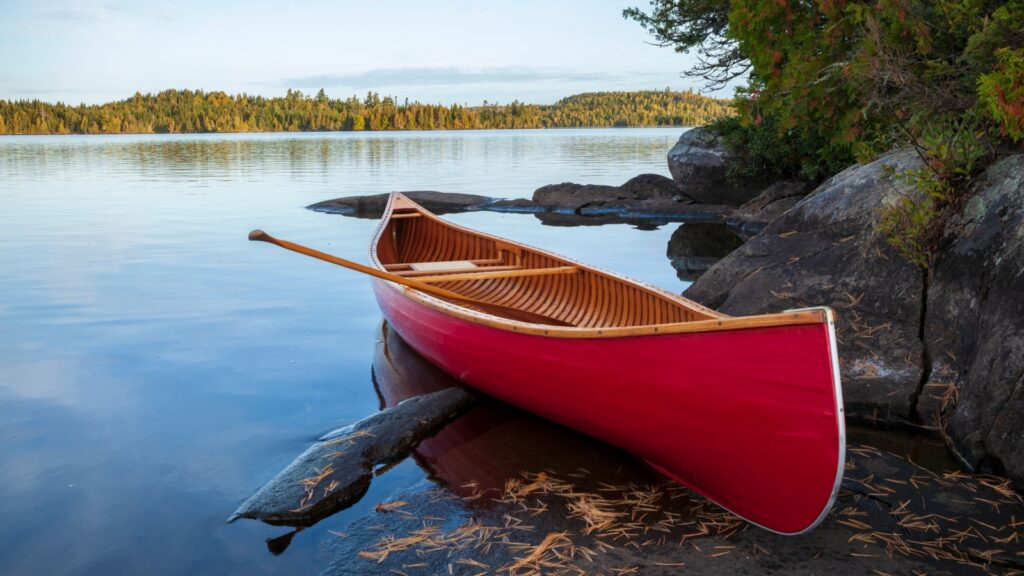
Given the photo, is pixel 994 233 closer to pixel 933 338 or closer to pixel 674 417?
pixel 933 338

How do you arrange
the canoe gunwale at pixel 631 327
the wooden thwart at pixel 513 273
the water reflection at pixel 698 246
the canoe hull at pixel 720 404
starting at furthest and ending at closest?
the water reflection at pixel 698 246, the wooden thwart at pixel 513 273, the canoe hull at pixel 720 404, the canoe gunwale at pixel 631 327

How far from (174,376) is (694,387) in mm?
5726

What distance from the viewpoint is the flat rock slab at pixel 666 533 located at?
418 cm

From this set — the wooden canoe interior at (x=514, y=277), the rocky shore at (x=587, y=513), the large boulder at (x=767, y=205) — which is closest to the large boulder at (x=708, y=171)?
the large boulder at (x=767, y=205)

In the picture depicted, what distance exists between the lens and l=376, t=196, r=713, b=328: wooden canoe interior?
719cm

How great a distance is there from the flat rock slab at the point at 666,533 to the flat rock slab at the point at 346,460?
0.35 meters

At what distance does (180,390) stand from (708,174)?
52.8 feet

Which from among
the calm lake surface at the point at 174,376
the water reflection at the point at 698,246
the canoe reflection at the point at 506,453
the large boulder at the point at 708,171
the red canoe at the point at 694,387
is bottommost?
the calm lake surface at the point at 174,376

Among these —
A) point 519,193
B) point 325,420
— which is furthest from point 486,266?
point 519,193

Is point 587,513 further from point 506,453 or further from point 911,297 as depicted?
point 911,297

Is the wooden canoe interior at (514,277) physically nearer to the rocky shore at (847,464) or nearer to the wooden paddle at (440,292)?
the wooden paddle at (440,292)

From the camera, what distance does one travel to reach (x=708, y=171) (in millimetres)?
20609

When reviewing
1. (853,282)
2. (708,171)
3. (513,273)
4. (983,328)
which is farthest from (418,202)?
(983,328)

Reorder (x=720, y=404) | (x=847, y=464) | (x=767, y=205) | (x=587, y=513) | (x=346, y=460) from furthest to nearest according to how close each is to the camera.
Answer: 1. (x=767, y=205)
2. (x=346, y=460)
3. (x=847, y=464)
4. (x=587, y=513)
5. (x=720, y=404)
